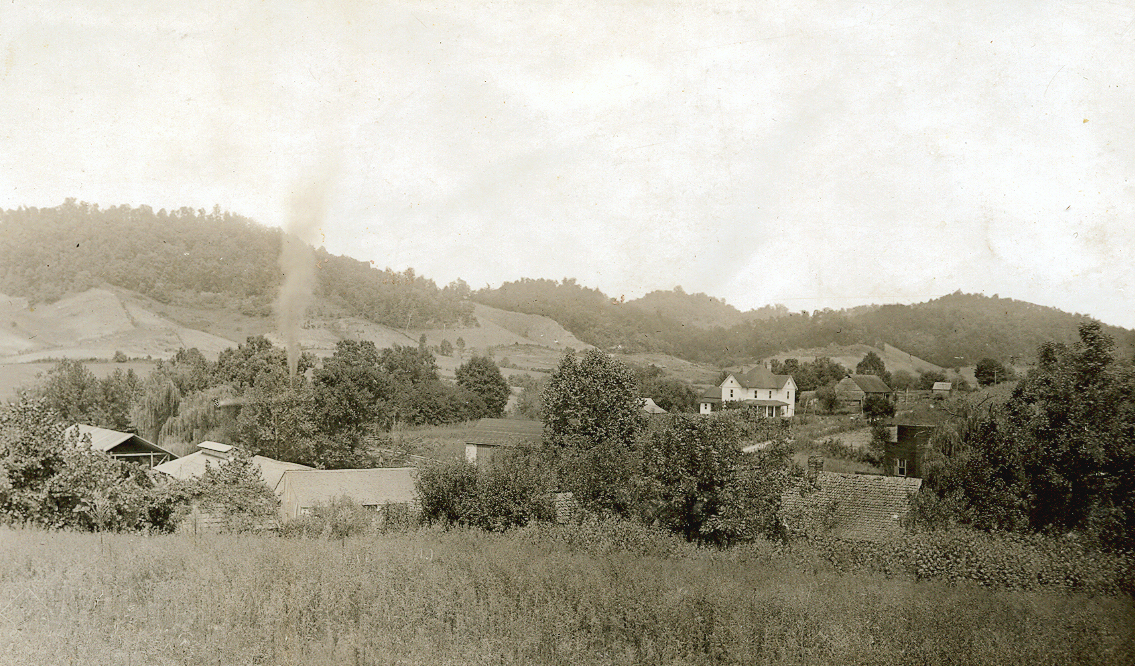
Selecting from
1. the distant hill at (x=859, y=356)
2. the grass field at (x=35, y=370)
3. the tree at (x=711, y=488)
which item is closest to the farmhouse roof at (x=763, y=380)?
the distant hill at (x=859, y=356)

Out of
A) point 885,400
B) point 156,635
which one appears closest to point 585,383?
point 885,400

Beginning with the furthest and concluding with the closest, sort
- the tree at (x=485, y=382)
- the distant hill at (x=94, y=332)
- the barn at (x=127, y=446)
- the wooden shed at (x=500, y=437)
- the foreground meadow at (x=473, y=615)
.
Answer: the tree at (x=485, y=382) < the distant hill at (x=94, y=332) < the wooden shed at (x=500, y=437) < the barn at (x=127, y=446) < the foreground meadow at (x=473, y=615)

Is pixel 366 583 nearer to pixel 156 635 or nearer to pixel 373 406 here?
pixel 156 635

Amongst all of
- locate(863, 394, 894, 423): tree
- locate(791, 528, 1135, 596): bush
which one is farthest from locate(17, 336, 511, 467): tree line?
locate(863, 394, 894, 423): tree

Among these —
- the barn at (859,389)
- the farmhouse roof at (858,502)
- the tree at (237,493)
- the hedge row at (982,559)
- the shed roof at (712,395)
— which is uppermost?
the barn at (859,389)

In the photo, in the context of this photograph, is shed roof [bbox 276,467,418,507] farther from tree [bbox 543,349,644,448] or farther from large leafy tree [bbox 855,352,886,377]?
large leafy tree [bbox 855,352,886,377]

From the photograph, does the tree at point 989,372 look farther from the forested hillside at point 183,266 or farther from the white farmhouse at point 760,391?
the forested hillside at point 183,266
